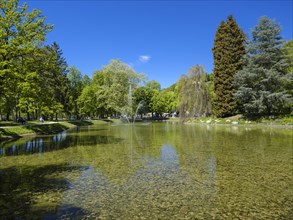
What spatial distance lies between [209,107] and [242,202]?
44.4 meters

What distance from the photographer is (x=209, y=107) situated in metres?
49.8

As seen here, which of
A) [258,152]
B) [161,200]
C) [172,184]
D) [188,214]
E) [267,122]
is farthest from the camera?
[267,122]

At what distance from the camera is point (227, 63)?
46.2m

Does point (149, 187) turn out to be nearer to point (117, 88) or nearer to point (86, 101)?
point (86, 101)

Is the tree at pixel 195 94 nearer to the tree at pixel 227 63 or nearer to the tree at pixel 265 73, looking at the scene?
the tree at pixel 227 63

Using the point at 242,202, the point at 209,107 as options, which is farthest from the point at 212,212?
the point at 209,107

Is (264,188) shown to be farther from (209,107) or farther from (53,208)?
(209,107)

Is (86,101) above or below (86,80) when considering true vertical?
below

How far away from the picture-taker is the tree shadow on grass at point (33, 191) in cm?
611

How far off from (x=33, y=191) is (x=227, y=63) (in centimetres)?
4424

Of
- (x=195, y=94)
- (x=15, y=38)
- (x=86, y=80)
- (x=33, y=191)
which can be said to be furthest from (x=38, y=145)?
(x=86, y=80)

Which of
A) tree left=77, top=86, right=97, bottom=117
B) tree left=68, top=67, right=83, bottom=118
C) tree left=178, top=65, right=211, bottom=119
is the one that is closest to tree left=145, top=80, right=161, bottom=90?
tree left=68, top=67, right=83, bottom=118

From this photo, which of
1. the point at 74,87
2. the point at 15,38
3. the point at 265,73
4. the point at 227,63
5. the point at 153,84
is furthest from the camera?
the point at 153,84

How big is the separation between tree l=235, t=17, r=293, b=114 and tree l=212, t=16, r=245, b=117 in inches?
169
